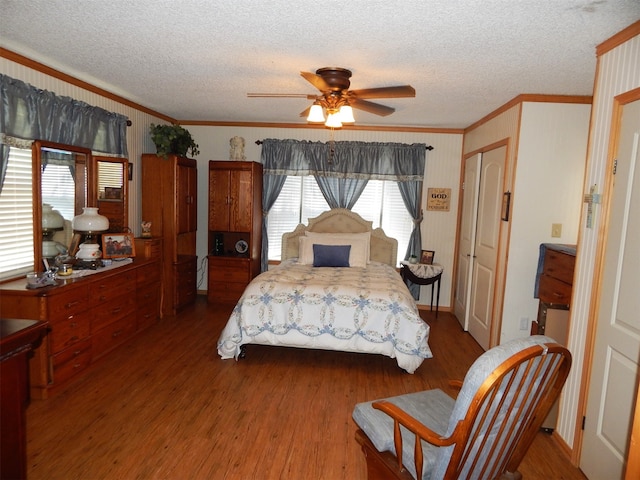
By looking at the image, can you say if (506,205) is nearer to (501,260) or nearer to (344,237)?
(501,260)

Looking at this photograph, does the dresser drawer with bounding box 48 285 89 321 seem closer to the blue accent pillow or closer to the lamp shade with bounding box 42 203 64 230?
the lamp shade with bounding box 42 203 64 230

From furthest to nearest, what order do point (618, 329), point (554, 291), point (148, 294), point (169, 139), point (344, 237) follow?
point (344, 237)
point (169, 139)
point (148, 294)
point (554, 291)
point (618, 329)

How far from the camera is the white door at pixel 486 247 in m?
4.14

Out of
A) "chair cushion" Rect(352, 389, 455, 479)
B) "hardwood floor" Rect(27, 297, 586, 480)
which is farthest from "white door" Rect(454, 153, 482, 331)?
"chair cushion" Rect(352, 389, 455, 479)

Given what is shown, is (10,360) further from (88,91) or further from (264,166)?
(264,166)

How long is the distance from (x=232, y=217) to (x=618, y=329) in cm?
440

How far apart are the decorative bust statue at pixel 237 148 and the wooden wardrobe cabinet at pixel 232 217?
0.64 feet

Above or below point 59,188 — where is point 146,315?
below

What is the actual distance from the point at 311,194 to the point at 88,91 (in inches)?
116

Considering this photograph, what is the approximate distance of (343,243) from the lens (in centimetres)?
510

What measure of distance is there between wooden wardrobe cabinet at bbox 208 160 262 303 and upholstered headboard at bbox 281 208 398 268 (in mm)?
517

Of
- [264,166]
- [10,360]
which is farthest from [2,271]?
[264,166]

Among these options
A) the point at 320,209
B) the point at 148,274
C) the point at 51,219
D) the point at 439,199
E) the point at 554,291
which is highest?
the point at 439,199

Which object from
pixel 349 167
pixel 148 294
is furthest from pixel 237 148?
pixel 148 294
